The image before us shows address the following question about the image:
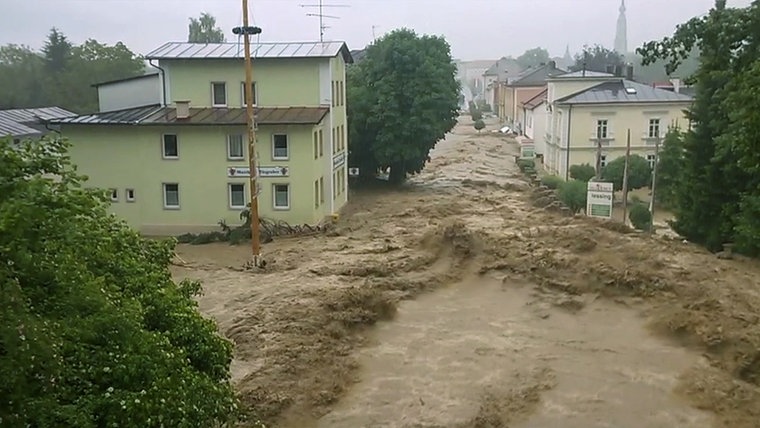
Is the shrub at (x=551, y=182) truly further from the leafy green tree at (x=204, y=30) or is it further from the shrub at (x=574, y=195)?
the leafy green tree at (x=204, y=30)

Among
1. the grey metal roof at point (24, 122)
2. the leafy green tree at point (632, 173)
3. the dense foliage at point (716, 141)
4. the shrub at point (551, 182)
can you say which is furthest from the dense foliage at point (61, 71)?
the dense foliage at point (716, 141)

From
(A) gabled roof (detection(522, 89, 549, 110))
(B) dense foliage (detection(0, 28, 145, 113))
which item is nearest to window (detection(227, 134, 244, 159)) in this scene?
(B) dense foliage (detection(0, 28, 145, 113))

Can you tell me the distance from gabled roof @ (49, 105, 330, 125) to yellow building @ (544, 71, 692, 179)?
1909 centimetres

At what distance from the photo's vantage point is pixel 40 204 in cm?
652

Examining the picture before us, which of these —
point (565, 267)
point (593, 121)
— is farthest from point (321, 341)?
point (593, 121)

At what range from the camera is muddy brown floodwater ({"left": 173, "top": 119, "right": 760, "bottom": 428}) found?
1502cm

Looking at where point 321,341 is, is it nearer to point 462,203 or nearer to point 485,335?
point 485,335

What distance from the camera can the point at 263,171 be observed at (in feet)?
105

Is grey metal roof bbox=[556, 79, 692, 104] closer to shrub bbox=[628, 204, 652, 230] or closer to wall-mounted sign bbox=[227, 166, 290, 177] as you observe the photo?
shrub bbox=[628, 204, 652, 230]

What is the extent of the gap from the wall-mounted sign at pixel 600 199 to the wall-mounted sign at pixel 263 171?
12.4 m

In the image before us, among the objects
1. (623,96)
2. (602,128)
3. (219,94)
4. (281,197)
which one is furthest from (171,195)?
(623,96)

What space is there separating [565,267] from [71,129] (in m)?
20.7

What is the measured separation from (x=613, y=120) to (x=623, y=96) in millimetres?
1736

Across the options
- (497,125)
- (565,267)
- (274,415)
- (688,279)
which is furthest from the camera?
(497,125)
